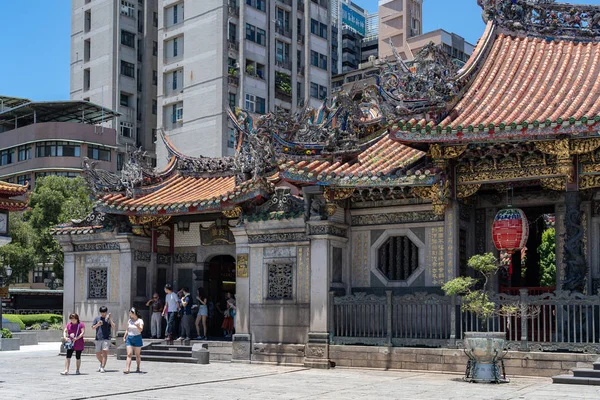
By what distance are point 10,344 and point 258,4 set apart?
116ft

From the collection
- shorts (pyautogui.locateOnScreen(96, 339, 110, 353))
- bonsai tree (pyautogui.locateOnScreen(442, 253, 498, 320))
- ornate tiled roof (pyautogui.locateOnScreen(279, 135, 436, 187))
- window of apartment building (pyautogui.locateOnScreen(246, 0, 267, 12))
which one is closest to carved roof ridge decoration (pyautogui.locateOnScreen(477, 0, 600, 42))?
ornate tiled roof (pyautogui.locateOnScreen(279, 135, 436, 187))

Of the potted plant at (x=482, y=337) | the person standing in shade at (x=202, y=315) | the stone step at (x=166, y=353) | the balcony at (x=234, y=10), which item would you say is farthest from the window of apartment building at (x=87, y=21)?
the potted plant at (x=482, y=337)

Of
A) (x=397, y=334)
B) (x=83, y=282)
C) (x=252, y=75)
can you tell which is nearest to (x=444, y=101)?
(x=397, y=334)

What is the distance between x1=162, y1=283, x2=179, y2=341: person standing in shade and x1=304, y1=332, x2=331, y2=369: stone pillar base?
15.6ft

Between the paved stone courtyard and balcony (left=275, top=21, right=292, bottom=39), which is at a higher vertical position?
balcony (left=275, top=21, right=292, bottom=39)

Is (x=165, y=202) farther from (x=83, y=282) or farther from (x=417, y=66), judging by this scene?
(x=417, y=66)

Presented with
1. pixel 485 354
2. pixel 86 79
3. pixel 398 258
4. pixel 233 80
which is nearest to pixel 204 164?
pixel 398 258

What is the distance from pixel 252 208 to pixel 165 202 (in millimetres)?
3019

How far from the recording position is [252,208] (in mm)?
22062

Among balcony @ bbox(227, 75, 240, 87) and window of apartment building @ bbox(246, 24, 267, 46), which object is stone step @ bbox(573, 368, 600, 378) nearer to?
balcony @ bbox(227, 75, 240, 87)

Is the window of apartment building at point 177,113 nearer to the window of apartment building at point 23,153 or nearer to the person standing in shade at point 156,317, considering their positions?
the window of apartment building at point 23,153

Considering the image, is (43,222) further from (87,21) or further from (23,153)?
(87,21)

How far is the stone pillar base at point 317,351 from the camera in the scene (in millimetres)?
19969

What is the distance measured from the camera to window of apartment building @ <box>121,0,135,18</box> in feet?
Answer: 214
